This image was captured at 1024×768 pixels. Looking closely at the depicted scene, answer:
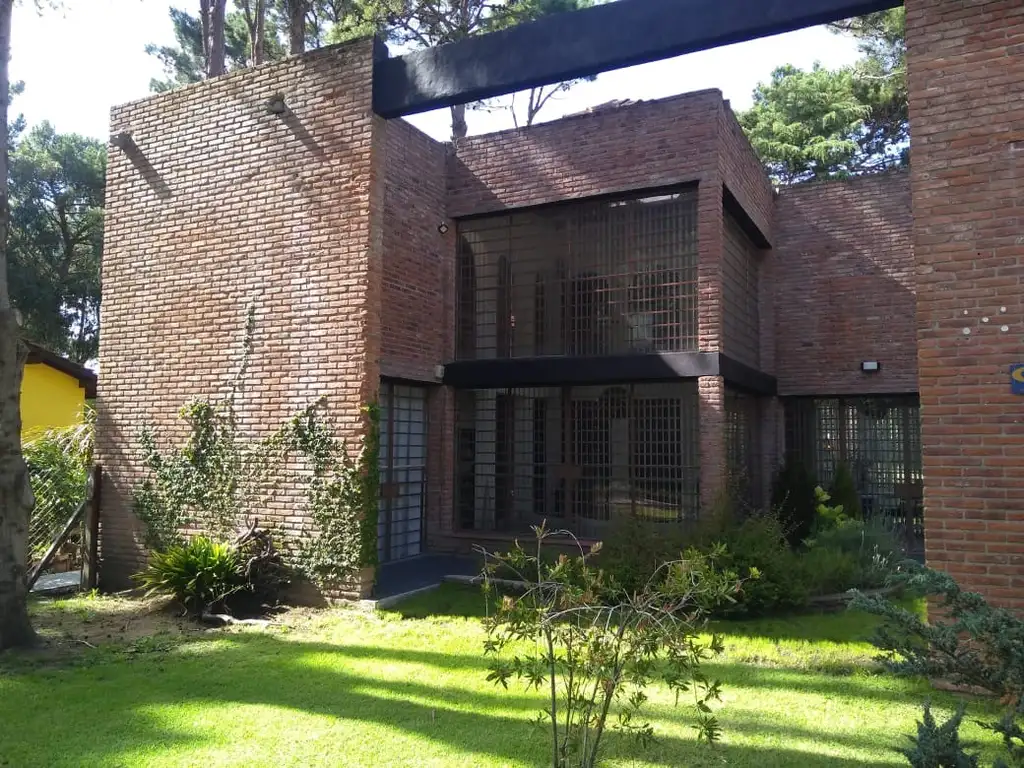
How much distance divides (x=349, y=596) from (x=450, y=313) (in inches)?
192

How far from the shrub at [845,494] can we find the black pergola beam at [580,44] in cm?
710

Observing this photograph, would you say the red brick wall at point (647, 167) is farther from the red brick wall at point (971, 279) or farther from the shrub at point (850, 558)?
the red brick wall at point (971, 279)

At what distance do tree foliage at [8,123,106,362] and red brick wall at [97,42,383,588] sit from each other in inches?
737

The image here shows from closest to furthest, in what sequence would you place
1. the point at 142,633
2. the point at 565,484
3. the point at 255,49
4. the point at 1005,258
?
the point at 1005,258, the point at 142,633, the point at 565,484, the point at 255,49

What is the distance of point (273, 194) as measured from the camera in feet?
28.2

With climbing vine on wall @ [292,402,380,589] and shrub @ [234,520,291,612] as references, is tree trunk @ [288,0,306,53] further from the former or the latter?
shrub @ [234,520,291,612]

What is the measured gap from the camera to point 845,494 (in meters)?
11.3

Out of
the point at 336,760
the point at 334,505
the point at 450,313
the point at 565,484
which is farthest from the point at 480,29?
the point at 336,760

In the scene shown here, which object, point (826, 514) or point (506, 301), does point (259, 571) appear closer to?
point (506, 301)

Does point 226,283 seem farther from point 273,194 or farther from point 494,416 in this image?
point 494,416

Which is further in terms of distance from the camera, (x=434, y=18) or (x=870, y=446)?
(x=434, y=18)

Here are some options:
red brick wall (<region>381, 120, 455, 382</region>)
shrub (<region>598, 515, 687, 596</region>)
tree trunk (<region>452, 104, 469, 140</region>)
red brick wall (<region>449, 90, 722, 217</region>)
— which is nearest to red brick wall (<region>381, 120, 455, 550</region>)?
red brick wall (<region>381, 120, 455, 382</region>)

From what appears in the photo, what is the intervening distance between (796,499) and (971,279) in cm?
649

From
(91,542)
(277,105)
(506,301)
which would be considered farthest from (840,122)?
(91,542)
